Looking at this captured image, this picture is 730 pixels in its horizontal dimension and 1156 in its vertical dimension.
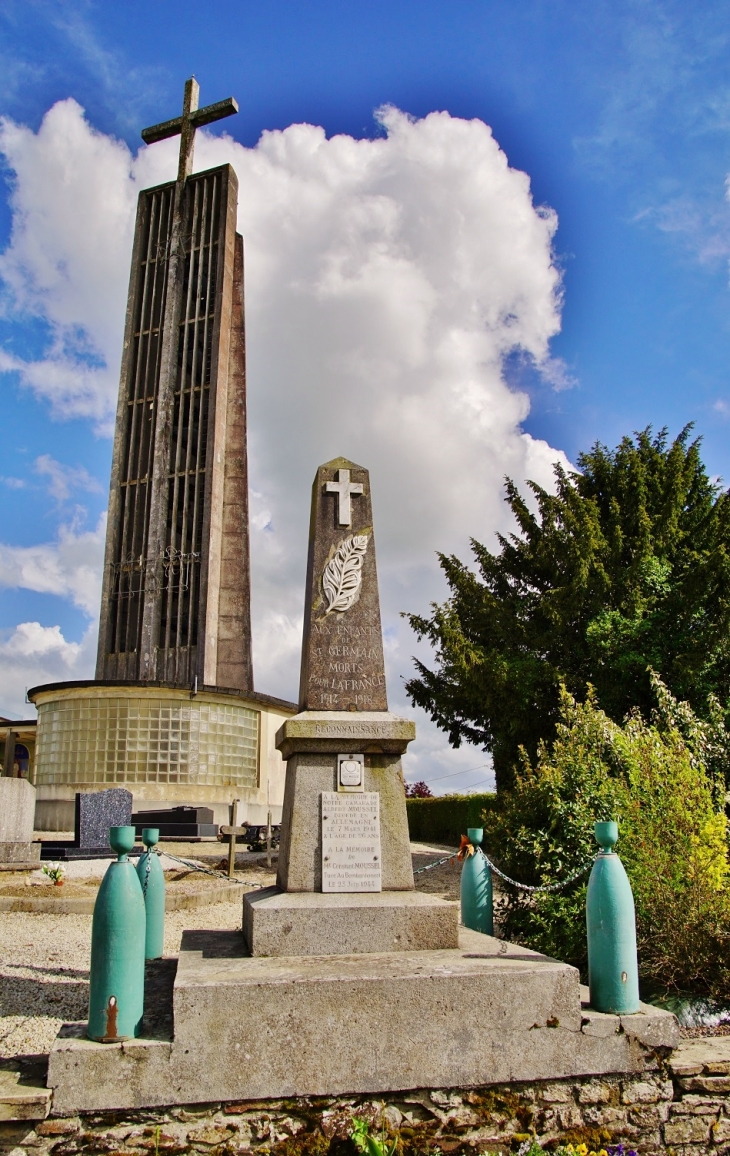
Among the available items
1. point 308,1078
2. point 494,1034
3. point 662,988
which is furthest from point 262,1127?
point 662,988

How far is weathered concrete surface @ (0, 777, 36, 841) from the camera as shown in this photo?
12.7 metres

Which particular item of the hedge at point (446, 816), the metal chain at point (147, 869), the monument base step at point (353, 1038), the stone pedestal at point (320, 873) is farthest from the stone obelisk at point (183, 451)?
the monument base step at point (353, 1038)

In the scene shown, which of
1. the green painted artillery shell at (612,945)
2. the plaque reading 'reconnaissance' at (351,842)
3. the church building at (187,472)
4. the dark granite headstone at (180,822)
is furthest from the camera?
the church building at (187,472)

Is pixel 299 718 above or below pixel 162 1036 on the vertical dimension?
above

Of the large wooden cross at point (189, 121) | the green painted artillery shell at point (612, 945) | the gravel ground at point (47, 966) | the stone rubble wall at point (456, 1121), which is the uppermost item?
the large wooden cross at point (189, 121)

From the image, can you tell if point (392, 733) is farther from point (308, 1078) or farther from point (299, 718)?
point (308, 1078)

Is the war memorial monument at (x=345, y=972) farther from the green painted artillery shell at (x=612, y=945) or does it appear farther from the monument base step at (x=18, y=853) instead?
the monument base step at (x=18, y=853)

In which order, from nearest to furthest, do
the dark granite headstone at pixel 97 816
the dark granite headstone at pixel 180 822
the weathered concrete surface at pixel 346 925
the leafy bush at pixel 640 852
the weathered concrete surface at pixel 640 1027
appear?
the weathered concrete surface at pixel 640 1027
the weathered concrete surface at pixel 346 925
the leafy bush at pixel 640 852
the dark granite headstone at pixel 97 816
the dark granite headstone at pixel 180 822

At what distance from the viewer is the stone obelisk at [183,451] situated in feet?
106

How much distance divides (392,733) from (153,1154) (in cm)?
243

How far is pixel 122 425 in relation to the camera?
1400 inches

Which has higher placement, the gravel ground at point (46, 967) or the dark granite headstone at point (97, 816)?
the dark granite headstone at point (97, 816)

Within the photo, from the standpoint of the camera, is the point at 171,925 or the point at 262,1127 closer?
the point at 262,1127

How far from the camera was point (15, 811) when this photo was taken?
12898mm
